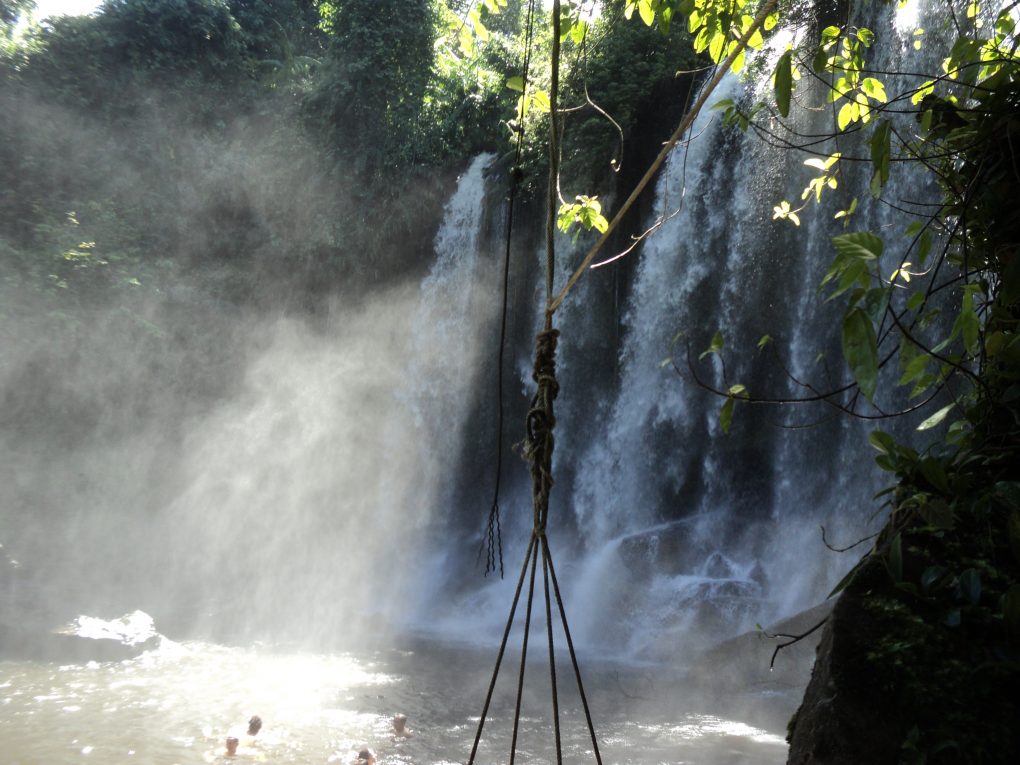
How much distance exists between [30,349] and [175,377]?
2.29 m

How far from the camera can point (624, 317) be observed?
12375 millimetres

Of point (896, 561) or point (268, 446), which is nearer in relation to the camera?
point (896, 561)

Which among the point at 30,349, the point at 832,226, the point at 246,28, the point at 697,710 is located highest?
the point at 246,28

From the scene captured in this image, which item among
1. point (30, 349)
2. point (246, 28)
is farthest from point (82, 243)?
point (246, 28)

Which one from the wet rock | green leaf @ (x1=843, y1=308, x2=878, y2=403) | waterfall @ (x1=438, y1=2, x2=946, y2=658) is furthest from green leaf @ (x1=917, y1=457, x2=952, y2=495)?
the wet rock

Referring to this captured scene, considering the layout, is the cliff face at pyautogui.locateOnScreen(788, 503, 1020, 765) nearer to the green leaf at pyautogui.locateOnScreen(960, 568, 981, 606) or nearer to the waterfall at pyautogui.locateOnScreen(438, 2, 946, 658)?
the green leaf at pyautogui.locateOnScreen(960, 568, 981, 606)

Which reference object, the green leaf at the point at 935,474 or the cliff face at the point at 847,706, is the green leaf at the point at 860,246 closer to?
the green leaf at the point at 935,474

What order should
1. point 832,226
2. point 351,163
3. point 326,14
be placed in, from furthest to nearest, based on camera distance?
point 326,14 < point 351,163 < point 832,226

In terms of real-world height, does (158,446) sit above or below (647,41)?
below

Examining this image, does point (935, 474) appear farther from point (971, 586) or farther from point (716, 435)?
point (716, 435)

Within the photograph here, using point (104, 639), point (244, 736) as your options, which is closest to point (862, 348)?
point (244, 736)

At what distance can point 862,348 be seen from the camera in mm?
1344

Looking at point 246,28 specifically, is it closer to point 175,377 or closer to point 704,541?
point 175,377

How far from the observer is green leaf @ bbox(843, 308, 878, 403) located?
132 cm
